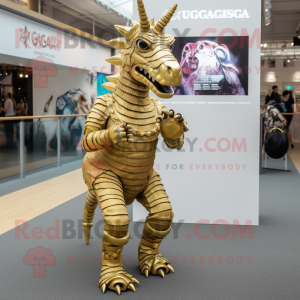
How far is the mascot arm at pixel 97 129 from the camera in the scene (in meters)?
2.33

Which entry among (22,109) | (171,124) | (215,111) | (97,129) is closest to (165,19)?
(171,124)

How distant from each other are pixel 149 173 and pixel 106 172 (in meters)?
0.29

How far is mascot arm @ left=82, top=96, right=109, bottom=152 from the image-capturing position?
2329 millimetres

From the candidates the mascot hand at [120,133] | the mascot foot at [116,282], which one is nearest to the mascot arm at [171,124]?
the mascot hand at [120,133]

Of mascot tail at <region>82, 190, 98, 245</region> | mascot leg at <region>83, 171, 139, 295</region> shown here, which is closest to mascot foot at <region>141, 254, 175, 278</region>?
mascot leg at <region>83, 171, 139, 295</region>

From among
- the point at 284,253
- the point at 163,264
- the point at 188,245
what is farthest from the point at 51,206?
the point at 284,253

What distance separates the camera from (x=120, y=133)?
A: 2201 millimetres

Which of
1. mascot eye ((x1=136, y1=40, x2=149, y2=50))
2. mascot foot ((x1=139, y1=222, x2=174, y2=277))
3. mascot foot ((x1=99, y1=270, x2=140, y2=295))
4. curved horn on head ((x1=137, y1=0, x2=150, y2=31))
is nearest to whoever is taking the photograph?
curved horn on head ((x1=137, y1=0, x2=150, y2=31))

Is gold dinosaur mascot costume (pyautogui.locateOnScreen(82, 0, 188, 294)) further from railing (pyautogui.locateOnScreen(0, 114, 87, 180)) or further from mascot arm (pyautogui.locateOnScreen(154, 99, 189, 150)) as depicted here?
railing (pyautogui.locateOnScreen(0, 114, 87, 180))

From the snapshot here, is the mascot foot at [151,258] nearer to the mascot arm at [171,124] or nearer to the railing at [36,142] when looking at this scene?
the mascot arm at [171,124]

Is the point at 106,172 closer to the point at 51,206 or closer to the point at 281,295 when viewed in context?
A: the point at 281,295

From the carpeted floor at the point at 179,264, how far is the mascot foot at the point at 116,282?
0.13 feet

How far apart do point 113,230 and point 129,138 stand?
1.85 feet

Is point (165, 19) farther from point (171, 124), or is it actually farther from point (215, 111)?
point (215, 111)
